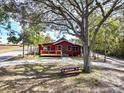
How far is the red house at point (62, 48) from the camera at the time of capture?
49.6m

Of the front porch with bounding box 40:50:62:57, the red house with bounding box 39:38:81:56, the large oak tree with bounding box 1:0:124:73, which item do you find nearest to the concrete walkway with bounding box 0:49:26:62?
the front porch with bounding box 40:50:62:57

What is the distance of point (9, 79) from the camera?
18.7 metres

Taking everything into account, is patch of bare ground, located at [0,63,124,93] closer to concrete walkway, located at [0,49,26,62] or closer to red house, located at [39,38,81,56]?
concrete walkway, located at [0,49,26,62]

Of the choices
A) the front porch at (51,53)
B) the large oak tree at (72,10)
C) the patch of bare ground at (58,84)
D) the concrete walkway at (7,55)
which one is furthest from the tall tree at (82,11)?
the front porch at (51,53)

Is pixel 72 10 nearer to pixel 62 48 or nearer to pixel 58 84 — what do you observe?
pixel 58 84

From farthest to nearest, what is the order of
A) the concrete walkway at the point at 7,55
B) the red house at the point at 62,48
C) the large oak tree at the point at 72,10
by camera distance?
the red house at the point at 62,48 < the concrete walkway at the point at 7,55 < the large oak tree at the point at 72,10

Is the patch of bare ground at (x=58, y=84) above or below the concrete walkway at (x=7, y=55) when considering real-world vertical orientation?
below

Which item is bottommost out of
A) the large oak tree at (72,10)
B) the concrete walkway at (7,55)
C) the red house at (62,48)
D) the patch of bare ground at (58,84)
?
the patch of bare ground at (58,84)

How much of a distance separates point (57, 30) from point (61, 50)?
22351mm

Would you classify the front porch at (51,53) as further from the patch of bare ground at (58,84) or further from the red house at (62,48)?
the patch of bare ground at (58,84)

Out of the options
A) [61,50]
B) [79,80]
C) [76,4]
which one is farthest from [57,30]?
[61,50]

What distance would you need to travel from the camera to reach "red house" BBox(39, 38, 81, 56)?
163 feet

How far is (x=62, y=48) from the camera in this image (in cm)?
5075

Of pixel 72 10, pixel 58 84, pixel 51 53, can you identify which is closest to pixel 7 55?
pixel 51 53
